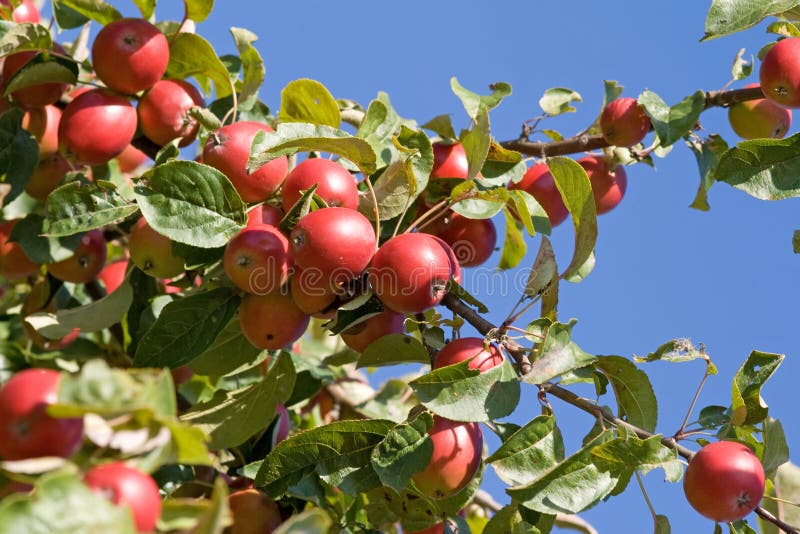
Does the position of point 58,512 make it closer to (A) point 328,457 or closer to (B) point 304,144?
(A) point 328,457

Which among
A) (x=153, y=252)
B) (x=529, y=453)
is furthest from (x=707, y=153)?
(x=153, y=252)

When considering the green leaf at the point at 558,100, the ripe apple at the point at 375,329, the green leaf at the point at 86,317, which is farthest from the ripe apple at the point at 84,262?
the green leaf at the point at 558,100

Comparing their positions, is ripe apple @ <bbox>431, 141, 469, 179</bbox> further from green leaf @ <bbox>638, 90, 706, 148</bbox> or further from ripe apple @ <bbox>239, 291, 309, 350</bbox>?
ripe apple @ <bbox>239, 291, 309, 350</bbox>

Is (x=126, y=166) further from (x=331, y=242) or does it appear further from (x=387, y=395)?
(x=331, y=242)

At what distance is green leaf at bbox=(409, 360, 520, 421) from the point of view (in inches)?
75.9

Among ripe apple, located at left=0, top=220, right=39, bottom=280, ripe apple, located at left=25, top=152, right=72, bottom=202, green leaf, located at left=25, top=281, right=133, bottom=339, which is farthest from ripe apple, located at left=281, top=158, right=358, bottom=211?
ripe apple, located at left=0, top=220, right=39, bottom=280

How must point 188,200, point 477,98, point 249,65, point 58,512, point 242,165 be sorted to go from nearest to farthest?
1. point 58,512
2. point 188,200
3. point 242,165
4. point 477,98
5. point 249,65

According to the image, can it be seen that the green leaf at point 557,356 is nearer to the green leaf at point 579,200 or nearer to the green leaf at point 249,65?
the green leaf at point 579,200

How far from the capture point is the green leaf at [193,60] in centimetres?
271

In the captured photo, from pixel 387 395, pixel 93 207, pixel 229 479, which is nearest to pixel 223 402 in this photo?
pixel 229 479

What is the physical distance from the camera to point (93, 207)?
2.32m

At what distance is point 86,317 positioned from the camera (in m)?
2.60

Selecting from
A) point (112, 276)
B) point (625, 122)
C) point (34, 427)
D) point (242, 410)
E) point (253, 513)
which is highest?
point (625, 122)

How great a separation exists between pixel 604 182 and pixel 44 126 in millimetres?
1792
